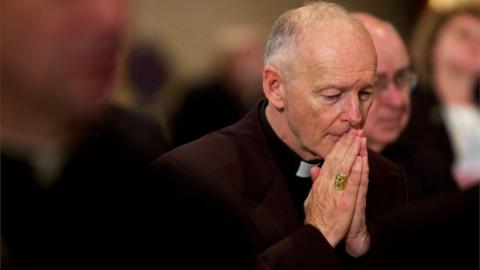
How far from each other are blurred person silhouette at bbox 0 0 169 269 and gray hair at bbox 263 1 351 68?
430mm

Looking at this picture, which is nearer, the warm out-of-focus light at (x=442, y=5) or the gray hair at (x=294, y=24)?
the gray hair at (x=294, y=24)

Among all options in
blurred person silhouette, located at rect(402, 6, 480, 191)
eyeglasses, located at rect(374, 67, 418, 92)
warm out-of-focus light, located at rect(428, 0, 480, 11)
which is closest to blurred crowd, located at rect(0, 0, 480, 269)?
eyeglasses, located at rect(374, 67, 418, 92)

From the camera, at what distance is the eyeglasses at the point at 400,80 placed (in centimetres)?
262

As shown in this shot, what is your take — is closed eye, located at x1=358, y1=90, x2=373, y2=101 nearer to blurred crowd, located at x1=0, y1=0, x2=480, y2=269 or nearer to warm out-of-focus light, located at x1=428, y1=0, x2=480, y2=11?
blurred crowd, located at x1=0, y1=0, x2=480, y2=269

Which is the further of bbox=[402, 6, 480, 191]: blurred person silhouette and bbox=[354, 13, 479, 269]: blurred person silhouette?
bbox=[402, 6, 480, 191]: blurred person silhouette

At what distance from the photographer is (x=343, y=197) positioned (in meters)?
1.91

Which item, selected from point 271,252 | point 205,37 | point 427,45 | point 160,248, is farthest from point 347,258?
point 205,37

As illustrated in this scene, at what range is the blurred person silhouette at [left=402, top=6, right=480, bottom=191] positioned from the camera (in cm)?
339

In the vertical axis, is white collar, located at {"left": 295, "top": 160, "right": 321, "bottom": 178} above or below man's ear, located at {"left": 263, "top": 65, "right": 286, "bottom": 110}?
below

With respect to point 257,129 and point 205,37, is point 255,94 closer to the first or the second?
point 257,129

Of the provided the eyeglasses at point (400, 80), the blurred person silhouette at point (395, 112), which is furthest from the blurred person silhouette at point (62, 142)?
the eyeglasses at point (400, 80)

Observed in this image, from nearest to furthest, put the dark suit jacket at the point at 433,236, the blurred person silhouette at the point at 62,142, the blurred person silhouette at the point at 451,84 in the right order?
the blurred person silhouette at the point at 62,142 → the dark suit jacket at the point at 433,236 → the blurred person silhouette at the point at 451,84

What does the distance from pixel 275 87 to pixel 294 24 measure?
4.8 inches

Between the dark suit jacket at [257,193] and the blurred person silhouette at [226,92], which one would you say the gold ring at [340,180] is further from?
the blurred person silhouette at [226,92]
